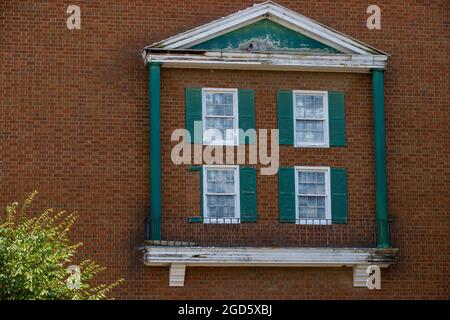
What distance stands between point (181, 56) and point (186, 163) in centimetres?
253

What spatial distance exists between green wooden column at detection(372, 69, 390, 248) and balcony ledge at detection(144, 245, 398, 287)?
63 centimetres

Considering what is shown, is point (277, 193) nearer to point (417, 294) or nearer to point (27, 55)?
point (417, 294)

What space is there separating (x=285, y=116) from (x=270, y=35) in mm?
1999

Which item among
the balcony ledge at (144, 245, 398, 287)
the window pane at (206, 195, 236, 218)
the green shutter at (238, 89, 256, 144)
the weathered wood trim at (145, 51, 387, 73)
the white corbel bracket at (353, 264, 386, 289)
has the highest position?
the weathered wood trim at (145, 51, 387, 73)

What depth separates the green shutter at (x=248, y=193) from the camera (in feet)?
106

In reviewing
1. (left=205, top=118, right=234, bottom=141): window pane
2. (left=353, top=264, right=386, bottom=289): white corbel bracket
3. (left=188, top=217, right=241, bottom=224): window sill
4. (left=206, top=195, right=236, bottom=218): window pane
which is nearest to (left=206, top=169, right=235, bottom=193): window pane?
(left=206, top=195, right=236, bottom=218): window pane

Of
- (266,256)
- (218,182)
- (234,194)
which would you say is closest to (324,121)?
(234,194)

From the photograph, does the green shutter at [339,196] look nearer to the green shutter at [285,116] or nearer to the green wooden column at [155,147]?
the green shutter at [285,116]

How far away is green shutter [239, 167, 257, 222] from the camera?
32.3 meters

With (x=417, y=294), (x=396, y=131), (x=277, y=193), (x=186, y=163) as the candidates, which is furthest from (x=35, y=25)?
(x=417, y=294)

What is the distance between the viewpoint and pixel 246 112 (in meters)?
32.7

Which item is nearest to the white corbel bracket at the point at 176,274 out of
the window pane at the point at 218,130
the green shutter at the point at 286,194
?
the green shutter at the point at 286,194

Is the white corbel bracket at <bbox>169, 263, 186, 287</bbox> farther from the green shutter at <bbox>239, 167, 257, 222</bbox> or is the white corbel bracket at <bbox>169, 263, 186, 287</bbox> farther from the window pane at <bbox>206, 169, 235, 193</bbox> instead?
the window pane at <bbox>206, 169, 235, 193</bbox>

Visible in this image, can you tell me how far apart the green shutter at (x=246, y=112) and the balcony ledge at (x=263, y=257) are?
279 centimetres
